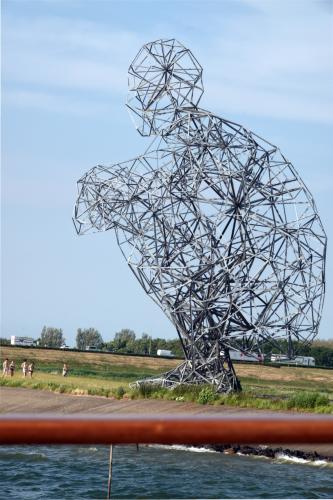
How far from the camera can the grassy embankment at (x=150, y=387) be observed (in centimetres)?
Answer: 2870

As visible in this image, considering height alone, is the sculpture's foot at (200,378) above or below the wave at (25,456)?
above

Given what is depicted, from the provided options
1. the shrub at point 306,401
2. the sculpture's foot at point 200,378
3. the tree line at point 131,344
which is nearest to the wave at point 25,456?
→ the shrub at point 306,401

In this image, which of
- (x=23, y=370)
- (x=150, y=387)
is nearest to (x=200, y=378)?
(x=150, y=387)

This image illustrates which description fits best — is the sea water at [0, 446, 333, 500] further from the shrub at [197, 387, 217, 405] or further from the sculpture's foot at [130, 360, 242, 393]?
the sculpture's foot at [130, 360, 242, 393]

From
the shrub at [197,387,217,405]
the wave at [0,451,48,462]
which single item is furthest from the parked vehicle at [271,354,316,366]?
the wave at [0,451,48,462]

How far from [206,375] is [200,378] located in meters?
0.30

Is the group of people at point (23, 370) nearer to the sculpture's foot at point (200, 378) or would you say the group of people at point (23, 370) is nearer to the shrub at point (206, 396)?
the sculpture's foot at point (200, 378)

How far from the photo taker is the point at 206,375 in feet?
107

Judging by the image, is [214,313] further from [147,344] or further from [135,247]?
[147,344]

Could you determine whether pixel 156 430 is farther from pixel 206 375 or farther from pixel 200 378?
pixel 206 375

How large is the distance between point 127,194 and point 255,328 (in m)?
5.52

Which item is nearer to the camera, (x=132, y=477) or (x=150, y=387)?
(x=132, y=477)

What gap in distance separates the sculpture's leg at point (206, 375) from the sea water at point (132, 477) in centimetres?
1511

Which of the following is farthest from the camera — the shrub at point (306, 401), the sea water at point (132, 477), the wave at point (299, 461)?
the shrub at point (306, 401)
